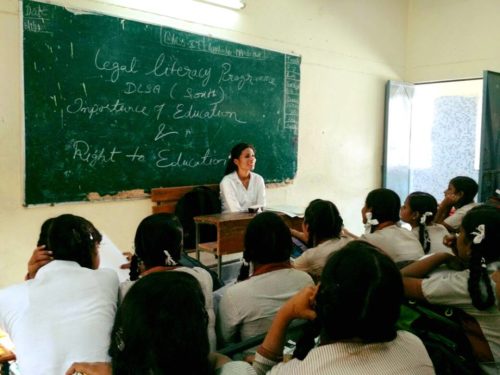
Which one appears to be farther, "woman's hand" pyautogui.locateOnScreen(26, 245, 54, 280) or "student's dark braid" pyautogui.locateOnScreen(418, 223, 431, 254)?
Result: "student's dark braid" pyautogui.locateOnScreen(418, 223, 431, 254)

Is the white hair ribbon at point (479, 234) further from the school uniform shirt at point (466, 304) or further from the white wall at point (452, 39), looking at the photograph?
the white wall at point (452, 39)

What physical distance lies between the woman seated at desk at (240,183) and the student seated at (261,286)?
6.95 ft

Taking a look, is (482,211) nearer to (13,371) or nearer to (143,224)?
(143,224)

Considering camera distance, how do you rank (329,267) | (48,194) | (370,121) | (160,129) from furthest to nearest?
1. (370,121)
2. (160,129)
3. (48,194)
4. (329,267)

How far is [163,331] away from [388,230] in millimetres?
1639

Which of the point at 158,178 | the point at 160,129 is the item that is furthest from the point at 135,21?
the point at 158,178

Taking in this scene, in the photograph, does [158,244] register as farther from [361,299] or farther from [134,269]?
[361,299]

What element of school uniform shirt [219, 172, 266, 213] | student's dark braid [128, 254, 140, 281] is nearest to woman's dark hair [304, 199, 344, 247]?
student's dark braid [128, 254, 140, 281]

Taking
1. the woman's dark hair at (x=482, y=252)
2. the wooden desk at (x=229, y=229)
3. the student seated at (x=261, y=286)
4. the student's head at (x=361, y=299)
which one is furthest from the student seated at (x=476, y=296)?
the wooden desk at (x=229, y=229)

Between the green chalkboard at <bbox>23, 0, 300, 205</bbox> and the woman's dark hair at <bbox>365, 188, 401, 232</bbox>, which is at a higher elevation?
the green chalkboard at <bbox>23, 0, 300, 205</bbox>

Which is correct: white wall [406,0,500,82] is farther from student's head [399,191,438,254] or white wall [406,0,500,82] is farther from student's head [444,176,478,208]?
student's head [399,191,438,254]

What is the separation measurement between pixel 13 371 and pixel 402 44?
5553 mm

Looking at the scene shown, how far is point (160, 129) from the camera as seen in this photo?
3596mm

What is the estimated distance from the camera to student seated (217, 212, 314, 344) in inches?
57.6
